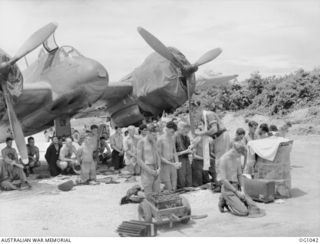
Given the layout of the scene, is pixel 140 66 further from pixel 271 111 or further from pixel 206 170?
pixel 271 111

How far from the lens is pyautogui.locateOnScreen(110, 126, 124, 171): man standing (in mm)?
11930

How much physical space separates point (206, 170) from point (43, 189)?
3683 mm

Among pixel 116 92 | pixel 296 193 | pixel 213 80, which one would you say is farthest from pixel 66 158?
pixel 213 80

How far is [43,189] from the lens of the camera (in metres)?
9.27

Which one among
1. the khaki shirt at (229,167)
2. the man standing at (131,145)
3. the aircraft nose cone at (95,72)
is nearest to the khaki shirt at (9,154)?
the man standing at (131,145)

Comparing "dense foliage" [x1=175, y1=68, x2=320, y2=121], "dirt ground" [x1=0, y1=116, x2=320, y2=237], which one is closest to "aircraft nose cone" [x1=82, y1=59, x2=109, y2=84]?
"dirt ground" [x1=0, y1=116, x2=320, y2=237]

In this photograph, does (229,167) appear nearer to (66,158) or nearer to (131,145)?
(131,145)

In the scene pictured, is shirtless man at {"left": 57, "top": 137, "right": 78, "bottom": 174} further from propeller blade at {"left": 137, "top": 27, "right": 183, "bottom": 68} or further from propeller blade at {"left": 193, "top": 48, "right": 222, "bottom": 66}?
propeller blade at {"left": 193, "top": 48, "right": 222, "bottom": 66}

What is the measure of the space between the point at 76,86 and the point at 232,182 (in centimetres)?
622

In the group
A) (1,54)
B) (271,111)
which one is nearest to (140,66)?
(1,54)

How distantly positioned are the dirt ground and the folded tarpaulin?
89 cm

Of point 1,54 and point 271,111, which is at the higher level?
point 1,54

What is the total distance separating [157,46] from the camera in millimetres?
12773

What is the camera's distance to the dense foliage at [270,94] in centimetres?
2597
